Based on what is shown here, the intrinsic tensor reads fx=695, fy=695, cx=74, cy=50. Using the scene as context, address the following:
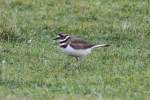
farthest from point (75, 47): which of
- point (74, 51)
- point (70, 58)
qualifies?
point (70, 58)

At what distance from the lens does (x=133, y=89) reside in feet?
35.2

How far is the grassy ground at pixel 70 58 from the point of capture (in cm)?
1062

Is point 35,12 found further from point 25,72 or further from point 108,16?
point 25,72

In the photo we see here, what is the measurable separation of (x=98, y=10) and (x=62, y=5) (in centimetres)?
95

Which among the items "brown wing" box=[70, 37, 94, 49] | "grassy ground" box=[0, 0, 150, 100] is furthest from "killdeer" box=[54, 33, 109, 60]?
"grassy ground" box=[0, 0, 150, 100]

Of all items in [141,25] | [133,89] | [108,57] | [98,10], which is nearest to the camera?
[133,89]

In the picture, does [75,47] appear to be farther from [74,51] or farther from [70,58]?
[70,58]

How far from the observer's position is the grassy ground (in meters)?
10.6

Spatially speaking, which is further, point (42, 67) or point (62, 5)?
point (62, 5)

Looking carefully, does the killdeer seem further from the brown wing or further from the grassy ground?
the grassy ground

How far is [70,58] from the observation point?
13117 millimetres

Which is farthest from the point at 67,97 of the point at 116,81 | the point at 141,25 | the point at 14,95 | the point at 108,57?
the point at 141,25

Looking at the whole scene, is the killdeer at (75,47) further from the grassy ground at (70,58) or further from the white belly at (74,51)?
the grassy ground at (70,58)

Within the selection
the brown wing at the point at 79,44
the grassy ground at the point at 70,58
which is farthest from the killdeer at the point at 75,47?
the grassy ground at the point at 70,58
